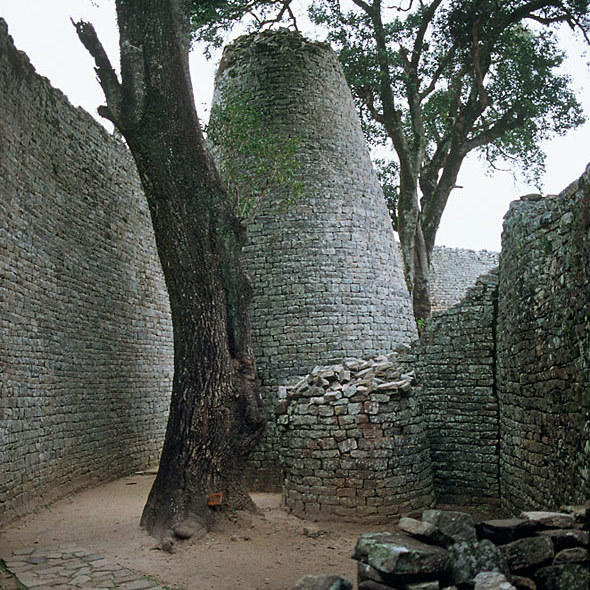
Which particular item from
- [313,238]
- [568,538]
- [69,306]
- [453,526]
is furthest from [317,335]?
[568,538]

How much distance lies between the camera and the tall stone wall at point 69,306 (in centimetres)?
786

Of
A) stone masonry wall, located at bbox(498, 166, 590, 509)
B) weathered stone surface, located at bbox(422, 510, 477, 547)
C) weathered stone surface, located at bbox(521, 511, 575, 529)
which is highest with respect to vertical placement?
stone masonry wall, located at bbox(498, 166, 590, 509)

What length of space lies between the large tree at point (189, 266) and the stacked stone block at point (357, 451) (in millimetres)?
721

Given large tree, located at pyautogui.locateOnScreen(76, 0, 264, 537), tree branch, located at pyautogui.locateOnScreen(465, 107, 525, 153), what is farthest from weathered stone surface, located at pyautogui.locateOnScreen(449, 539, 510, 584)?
tree branch, located at pyautogui.locateOnScreen(465, 107, 525, 153)

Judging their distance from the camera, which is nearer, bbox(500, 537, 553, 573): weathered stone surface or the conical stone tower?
bbox(500, 537, 553, 573): weathered stone surface

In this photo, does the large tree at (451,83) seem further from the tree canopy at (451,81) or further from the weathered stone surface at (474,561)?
the weathered stone surface at (474,561)

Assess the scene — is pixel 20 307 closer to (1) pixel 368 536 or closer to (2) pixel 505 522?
(1) pixel 368 536

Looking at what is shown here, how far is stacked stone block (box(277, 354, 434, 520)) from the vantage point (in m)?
7.36

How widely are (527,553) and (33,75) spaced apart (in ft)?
27.8

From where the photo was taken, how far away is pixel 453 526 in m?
4.34

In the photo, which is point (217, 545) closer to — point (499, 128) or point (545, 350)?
point (545, 350)

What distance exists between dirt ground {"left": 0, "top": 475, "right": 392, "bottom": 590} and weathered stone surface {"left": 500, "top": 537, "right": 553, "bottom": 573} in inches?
71.3

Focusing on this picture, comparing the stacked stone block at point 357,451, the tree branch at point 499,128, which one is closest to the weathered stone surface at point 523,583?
the stacked stone block at point 357,451

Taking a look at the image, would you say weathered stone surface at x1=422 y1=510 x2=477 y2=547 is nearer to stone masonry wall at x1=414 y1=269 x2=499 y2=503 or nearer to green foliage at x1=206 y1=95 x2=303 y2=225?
stone masonry wall at x1=414 y1=269 x2=499 y2=503
